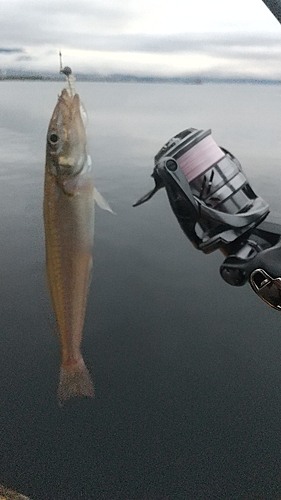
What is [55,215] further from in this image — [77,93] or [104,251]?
[104,251]

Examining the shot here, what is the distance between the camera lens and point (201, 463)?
651 centimetres

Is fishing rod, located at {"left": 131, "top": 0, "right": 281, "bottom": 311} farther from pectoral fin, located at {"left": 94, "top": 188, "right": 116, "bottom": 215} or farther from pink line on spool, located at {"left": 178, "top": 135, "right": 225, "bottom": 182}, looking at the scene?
pectoral fin, located at {"left": 94, "top": 188, "right": 116, "bottom": 215}

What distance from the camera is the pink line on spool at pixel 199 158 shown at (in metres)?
1.50

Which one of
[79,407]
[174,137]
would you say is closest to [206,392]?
[79,407]

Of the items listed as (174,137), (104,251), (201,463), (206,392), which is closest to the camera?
(174,137)

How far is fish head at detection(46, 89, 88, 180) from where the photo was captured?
102 cm

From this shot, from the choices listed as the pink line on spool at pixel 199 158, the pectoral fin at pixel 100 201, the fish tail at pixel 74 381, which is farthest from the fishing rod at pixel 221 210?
the fish tail at pixel 74 381

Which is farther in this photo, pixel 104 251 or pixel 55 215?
pixel 104 251

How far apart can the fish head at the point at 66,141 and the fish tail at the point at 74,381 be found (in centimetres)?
57

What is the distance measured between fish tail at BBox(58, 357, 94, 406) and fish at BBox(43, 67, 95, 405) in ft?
0.56

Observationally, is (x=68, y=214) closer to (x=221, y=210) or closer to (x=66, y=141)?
(x=66, y=141)

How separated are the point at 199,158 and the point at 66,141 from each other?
610 millimetres

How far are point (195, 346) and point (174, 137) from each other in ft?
21.7

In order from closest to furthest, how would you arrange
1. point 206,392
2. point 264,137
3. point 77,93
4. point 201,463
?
point 77,93 < point 201,463 < point 206,392 < point 264,137
